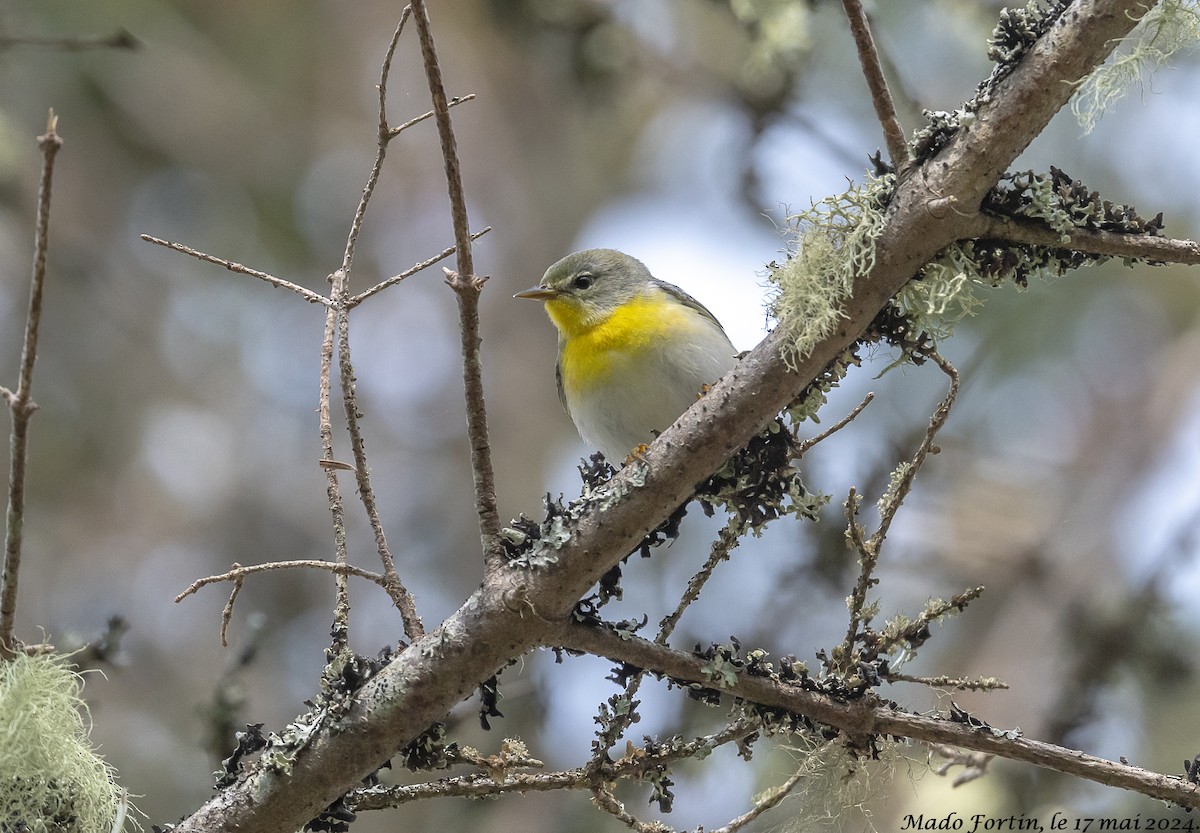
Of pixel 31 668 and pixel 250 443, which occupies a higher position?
pixel 250 443

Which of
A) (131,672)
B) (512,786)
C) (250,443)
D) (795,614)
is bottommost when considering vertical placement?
(512,786)

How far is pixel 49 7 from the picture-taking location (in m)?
7.98

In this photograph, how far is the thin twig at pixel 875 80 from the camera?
192 cm

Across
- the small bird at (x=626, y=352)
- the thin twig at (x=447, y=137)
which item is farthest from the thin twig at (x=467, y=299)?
the small bird at (x=626, y=352)

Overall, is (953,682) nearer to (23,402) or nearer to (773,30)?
(23,402)

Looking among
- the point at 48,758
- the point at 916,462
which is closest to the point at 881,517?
the point at 916,462

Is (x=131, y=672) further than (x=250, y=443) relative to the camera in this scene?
No

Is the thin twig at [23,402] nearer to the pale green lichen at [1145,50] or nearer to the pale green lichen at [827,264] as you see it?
the pale green lichen at [827,264]

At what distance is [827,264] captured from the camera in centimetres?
207

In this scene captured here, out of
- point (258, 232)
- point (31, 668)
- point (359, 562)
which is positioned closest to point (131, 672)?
point (359, 562)

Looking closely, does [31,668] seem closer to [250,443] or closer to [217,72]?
[250,443]

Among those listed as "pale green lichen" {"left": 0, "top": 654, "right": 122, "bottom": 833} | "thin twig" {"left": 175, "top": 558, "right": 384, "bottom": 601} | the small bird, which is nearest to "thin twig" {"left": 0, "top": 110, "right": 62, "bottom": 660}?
"pale green lichen" {"left": 0, "top": 654, "right": 122, "bottom": 833}

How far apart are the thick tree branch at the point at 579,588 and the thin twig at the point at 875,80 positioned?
0.21ft

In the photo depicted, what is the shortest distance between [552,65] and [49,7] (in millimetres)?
3972
